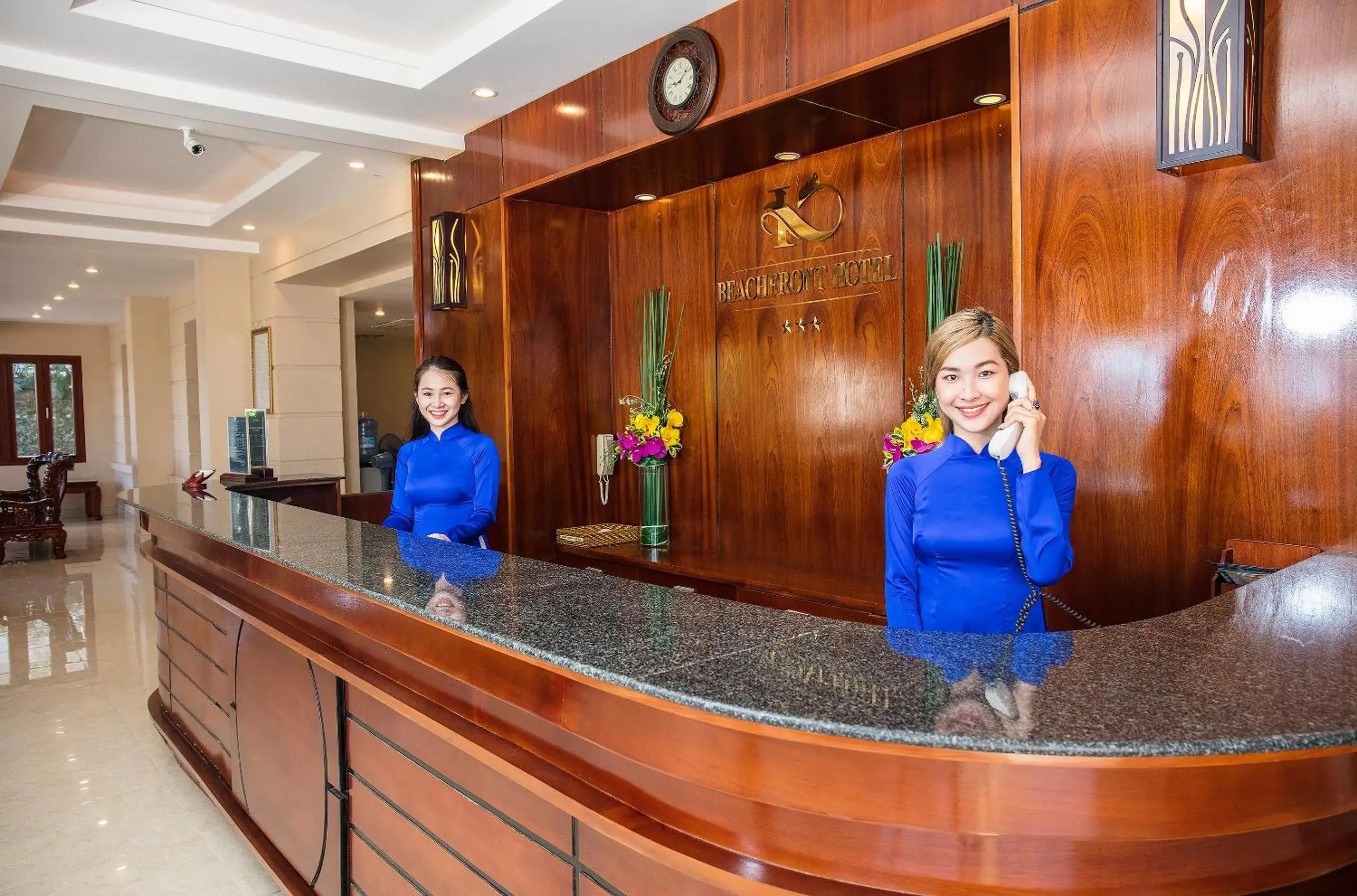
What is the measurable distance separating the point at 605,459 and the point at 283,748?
8.32 ft

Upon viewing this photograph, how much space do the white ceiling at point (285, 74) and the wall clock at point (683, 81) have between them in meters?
0.10

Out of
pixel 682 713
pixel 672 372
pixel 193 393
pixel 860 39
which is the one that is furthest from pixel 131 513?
pixel 682 713

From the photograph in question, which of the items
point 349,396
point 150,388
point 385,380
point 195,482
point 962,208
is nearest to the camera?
point 962,208

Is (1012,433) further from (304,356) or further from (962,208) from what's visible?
(304,356)

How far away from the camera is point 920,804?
3.73 feet

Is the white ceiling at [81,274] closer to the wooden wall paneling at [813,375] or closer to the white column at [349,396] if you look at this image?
the white column at [349,396]

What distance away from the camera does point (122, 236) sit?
805 centimetres

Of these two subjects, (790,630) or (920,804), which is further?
(790,630)

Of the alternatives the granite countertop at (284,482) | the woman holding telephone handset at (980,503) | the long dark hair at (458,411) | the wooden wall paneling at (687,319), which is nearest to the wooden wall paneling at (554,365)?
the wooden wall paneling at (687,319)

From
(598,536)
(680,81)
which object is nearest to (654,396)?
(598,536)

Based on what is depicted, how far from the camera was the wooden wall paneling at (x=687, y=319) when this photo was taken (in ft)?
15.0

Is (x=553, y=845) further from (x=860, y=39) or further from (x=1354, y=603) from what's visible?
(x=860, y=39)

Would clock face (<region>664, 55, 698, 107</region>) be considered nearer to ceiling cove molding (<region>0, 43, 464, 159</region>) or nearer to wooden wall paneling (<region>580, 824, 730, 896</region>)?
ceiling cove molding (<region>0, 43, 464, 159</region>)

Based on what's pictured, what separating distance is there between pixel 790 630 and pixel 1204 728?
25.8 inches
